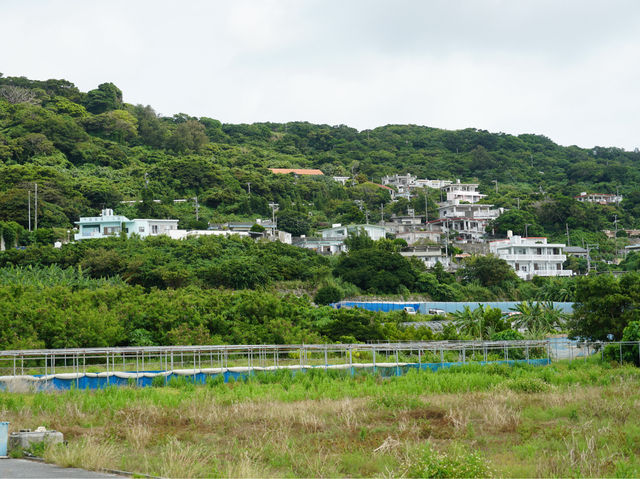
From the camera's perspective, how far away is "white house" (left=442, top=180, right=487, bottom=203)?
102m

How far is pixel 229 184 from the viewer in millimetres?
83812

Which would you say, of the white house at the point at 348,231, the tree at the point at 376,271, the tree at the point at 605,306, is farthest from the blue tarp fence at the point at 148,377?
the white house at the point at 348,231

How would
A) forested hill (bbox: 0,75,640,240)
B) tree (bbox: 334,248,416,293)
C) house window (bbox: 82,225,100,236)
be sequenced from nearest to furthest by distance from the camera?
tree (bbox: 334,248,416,293) → house window (bbox: 82,225,100,236) → forested hill (bbox: 0,75,640,240)

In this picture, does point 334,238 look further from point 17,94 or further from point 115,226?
point 17,94

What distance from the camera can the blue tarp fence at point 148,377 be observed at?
792 inches

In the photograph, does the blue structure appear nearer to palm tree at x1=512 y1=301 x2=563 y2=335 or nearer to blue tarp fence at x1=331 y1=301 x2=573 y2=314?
palm tree at x1=512 y1=301 x2=563 y2=335

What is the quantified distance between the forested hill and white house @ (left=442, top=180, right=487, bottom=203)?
3.01 meters

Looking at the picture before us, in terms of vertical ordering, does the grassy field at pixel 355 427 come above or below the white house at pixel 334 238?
Result: below

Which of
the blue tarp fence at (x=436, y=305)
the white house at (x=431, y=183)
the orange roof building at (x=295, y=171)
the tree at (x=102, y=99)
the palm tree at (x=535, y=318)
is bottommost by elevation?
the blue tarp fence at (x=436, y=305)

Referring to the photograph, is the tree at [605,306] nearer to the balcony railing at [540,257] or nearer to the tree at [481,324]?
the tree at [481,324]

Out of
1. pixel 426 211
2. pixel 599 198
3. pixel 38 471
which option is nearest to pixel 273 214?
pixel 426 211

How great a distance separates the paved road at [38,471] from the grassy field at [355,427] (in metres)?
0.22

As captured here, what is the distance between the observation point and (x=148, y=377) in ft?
72.6

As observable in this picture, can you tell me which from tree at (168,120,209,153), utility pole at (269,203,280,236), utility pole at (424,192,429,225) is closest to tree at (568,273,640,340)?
utility pole at (269,203,280,236)
